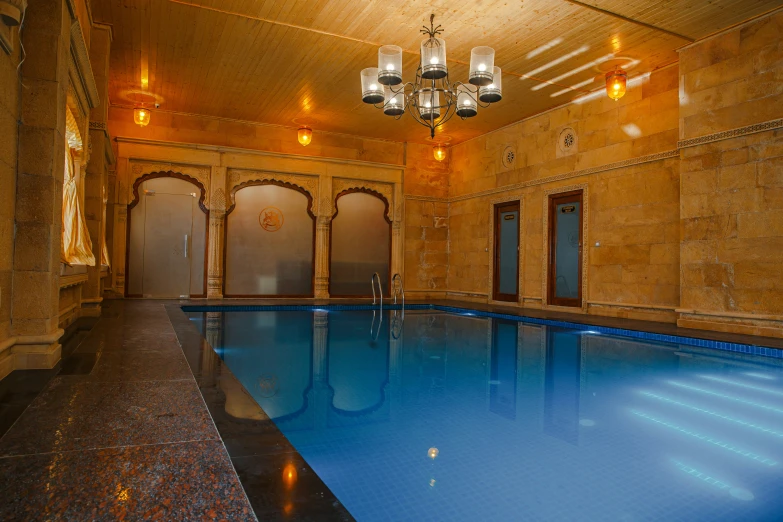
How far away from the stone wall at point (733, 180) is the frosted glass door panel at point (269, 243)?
261 inches

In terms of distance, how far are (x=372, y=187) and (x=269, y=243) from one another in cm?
247

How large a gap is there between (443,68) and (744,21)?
11.9ft

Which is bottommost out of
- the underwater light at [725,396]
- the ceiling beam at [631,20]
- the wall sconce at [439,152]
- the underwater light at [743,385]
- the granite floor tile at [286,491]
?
the underwater light at [725,396]

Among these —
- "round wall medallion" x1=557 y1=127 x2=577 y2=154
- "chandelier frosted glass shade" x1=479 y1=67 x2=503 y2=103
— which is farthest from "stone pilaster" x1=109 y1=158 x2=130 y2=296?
"round wall medallion" x1=557 y1=127 x2=577 y2=154

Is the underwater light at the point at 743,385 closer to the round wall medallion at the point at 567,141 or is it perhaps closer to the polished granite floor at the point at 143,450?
the polished granite floor at the point at 143,450

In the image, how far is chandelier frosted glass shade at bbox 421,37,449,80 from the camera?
4.46m

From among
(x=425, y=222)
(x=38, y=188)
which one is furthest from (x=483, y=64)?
(x=425, y=222)

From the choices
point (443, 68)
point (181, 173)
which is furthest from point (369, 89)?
point (181, 173)

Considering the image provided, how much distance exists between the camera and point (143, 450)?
161 centimetres

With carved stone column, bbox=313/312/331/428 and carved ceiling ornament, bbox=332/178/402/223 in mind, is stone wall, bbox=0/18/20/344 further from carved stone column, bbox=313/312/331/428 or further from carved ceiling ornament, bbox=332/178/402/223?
carved ceiling ornament, bbox=332/178/402/223

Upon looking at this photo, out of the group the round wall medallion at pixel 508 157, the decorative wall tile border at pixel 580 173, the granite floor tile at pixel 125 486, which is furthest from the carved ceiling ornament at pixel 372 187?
the granite floor tile at pixel 125 486

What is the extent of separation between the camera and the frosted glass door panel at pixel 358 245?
10.1 m

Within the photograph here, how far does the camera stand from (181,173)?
8984mm

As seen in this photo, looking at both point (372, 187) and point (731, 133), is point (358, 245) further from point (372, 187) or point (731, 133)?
point (731, 133)
